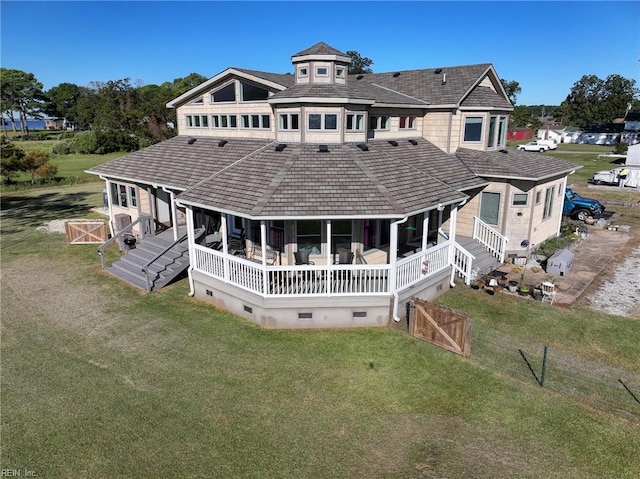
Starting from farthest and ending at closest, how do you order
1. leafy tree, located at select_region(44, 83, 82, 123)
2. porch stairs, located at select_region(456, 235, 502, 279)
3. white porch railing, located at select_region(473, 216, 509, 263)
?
leafy tree, located at select_region(44, 83, 82, 123), white porch railing, located at select_region(473, 216, 509, 263), porch stairs, located at select_region(456, 235, 502, 279)

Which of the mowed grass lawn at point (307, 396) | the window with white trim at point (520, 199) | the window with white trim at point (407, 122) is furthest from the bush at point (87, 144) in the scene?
the window with white trim at point (520, 199)

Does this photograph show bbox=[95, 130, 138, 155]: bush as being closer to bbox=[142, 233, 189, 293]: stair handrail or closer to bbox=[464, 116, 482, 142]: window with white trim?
bbox=[142, 233, 189, 293]: stair handrail

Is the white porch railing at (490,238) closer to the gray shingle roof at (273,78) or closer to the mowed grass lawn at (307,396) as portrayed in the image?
the mowed grass lawn at (307,396)

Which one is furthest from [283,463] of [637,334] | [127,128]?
[127,128]

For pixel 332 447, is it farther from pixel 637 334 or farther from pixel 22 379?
pixel 637 334

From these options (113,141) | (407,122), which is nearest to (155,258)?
(407,122)

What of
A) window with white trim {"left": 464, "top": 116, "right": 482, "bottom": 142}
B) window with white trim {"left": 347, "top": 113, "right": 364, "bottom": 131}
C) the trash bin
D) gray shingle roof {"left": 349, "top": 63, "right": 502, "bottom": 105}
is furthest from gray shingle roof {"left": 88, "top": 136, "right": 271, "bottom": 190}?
the trash bin
